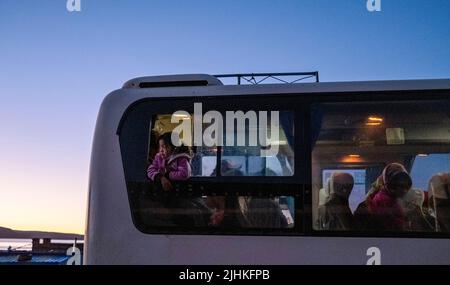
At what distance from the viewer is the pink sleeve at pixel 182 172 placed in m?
4.23

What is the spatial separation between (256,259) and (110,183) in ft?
5.05

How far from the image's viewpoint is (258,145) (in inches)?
165

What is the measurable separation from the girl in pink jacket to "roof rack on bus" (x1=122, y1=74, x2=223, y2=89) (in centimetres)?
63

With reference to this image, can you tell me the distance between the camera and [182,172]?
13.9ft

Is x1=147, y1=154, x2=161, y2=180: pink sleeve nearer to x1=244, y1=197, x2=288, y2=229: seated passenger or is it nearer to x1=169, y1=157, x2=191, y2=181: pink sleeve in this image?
x1=169, y1=157, x2=191, y2=181: pink sleeve

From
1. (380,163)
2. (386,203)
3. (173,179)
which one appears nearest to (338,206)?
(386,203)

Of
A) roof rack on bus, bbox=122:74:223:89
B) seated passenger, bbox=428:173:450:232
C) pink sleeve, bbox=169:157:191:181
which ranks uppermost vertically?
roof rack on bus, bbox=122:74:223:89

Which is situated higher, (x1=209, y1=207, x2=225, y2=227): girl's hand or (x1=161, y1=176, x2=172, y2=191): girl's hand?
(x1=161, y1=176, x2=172, y2=191): girl's hand

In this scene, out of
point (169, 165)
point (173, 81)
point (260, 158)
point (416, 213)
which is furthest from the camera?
point (173, 81)

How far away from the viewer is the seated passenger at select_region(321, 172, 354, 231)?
404 cm

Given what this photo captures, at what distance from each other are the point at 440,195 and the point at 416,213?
0.29 metres

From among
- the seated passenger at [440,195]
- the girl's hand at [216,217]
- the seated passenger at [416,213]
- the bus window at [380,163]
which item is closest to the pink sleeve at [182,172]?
the girl's hand at [216,217]

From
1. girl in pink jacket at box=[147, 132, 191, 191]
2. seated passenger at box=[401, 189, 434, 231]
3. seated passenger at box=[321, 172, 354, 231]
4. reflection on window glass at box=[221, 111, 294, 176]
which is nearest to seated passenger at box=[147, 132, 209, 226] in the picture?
girl in pink jacket at box=[147, 132, 191, 191]

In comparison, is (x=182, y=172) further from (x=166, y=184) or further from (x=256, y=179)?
(x=256, y=179)
